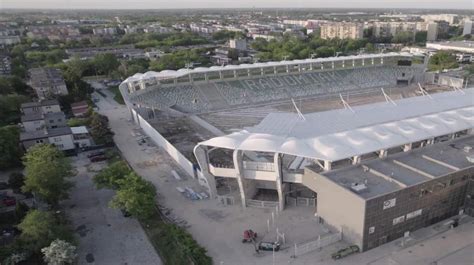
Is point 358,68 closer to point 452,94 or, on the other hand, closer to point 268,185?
point 452,94

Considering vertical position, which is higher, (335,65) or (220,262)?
(335,65)

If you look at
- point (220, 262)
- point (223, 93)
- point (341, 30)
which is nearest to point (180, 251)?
point (220, 262)

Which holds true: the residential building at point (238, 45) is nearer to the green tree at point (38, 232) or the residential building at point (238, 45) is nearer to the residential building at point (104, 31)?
the residential building at point (104, 31)

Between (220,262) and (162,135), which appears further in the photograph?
(162,135)

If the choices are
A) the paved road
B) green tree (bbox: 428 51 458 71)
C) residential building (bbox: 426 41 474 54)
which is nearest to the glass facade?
the paved road

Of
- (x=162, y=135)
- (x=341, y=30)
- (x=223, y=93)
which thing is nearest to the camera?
(x=162, y=135)

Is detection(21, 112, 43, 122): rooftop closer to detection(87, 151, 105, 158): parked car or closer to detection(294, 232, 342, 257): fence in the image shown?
detection(87, 151, 105, 158): parked car
